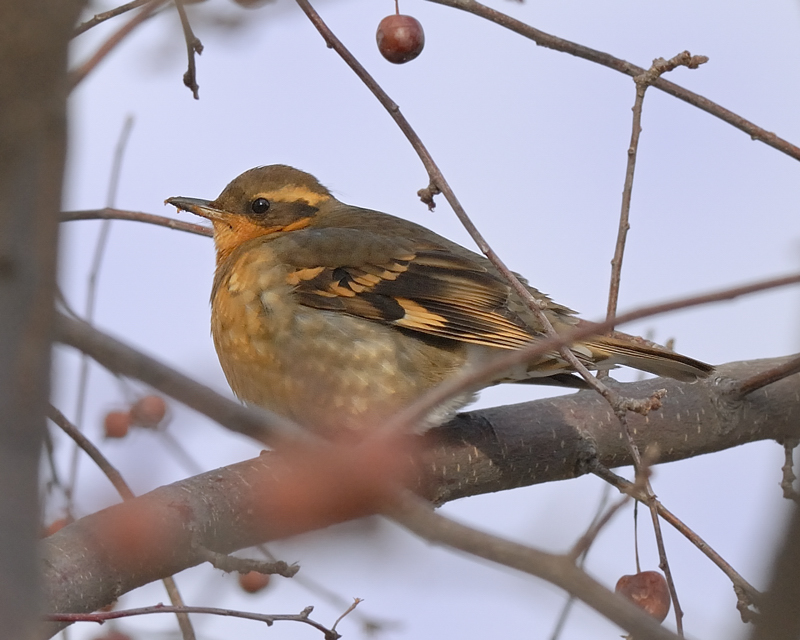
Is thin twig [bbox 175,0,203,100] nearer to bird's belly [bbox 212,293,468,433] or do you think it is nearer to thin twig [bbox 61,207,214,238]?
thin twig [bbox 61,207,214,238]

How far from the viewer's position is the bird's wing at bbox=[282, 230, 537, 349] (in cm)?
495

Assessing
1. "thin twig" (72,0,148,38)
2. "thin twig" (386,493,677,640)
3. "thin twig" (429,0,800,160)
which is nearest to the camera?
"thin twig" (386,493,677,640)

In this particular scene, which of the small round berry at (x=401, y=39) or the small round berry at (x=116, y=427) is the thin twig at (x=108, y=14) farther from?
the small round berry at (x=116, y=427)

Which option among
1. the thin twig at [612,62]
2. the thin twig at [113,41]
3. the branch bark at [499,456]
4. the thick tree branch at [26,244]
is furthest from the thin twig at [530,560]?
the thin twig at [612,62]

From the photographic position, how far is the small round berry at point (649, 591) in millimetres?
3719

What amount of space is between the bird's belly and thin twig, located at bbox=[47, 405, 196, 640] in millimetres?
1231

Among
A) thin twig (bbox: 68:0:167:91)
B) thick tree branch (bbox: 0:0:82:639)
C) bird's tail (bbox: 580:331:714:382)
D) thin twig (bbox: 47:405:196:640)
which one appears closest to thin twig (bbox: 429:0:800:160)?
bird's tail (bbox: 580:331:714:382)

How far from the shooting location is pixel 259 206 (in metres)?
6.26

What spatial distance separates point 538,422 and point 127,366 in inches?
148

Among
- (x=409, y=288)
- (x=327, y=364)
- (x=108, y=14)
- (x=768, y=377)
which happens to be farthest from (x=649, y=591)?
(x=108, y=14)

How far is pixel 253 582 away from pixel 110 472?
1.66 meters

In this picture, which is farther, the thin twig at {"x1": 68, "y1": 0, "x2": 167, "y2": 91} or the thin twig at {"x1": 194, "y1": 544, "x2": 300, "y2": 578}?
the thin twig at {"x1": 194, "y1": 544, "x2": 300, "y2": 578}

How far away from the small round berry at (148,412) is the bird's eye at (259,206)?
2.62 meters

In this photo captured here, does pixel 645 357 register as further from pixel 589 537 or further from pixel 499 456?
pixel 589 537
